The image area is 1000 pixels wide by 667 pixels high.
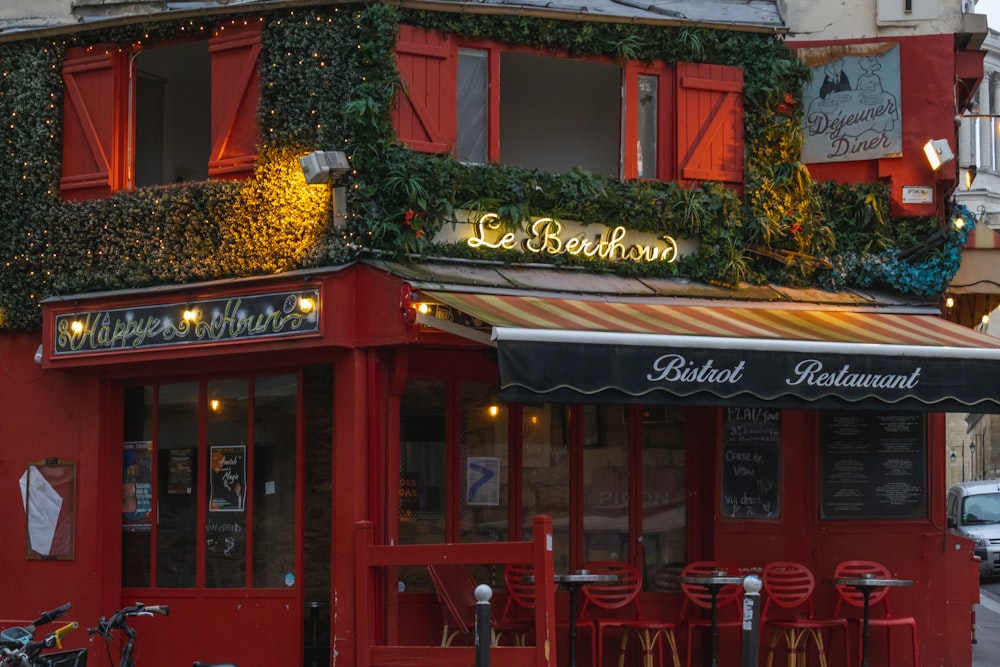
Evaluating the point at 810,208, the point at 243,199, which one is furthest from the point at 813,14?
the point at 243,199

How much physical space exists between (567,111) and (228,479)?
17.3 feet

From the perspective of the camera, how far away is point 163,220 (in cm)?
1320

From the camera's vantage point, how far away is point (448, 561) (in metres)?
10.7

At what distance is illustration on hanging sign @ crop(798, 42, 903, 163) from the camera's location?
13930 mm

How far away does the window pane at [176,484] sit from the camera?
13414mm

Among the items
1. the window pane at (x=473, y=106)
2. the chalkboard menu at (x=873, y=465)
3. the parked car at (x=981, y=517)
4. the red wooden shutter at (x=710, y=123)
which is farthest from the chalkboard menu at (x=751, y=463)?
the parked car at (x=981, y=517)

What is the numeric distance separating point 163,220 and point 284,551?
3.05 m

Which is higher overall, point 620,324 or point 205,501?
point 620,324

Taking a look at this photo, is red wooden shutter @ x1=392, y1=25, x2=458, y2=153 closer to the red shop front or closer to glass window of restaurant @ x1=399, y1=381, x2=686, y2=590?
the red shop front

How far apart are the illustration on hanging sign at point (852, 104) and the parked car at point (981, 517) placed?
11229 millimetres

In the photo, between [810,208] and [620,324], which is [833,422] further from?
[620,324]

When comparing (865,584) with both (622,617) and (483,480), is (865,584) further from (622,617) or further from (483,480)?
(483,480)

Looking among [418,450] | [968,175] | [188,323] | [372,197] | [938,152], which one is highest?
[968,175]

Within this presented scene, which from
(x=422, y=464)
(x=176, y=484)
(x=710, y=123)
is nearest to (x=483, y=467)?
(x=422, y=464)
